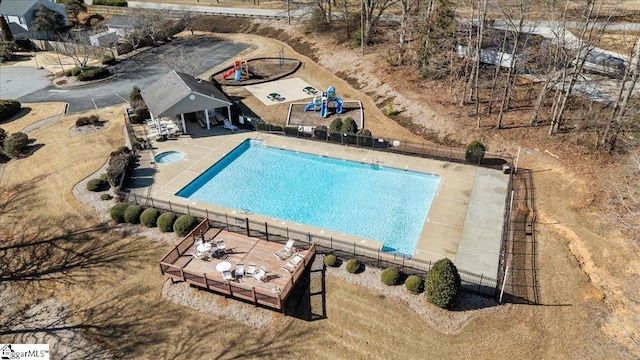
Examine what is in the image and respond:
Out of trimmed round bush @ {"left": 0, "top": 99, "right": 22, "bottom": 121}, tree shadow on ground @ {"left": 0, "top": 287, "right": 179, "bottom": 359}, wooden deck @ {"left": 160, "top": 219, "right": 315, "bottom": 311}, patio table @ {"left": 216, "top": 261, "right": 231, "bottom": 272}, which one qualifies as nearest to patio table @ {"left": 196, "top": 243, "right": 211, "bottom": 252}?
wooden deck @ {"left": 160, "top": 219, "right": 315, "bottom": 311}

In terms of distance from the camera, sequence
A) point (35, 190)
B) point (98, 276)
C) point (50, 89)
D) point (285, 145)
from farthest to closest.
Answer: point (50, 89) < point (285, 145) < point (35, 190) < point (98, 276)

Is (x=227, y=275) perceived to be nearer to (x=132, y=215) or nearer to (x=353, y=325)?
(x=353, y=325)

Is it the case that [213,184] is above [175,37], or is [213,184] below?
below

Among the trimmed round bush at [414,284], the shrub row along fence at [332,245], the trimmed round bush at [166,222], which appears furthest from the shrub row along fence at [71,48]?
the trimmed round bush at [414,284]

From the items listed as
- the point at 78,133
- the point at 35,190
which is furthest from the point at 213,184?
the point at 78,133

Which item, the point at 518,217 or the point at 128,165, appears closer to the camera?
the point at 518,217

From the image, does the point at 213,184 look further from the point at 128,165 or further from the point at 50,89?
the point at 50,89

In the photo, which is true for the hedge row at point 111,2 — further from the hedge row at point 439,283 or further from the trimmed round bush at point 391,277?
the hedge row at point 439,283
